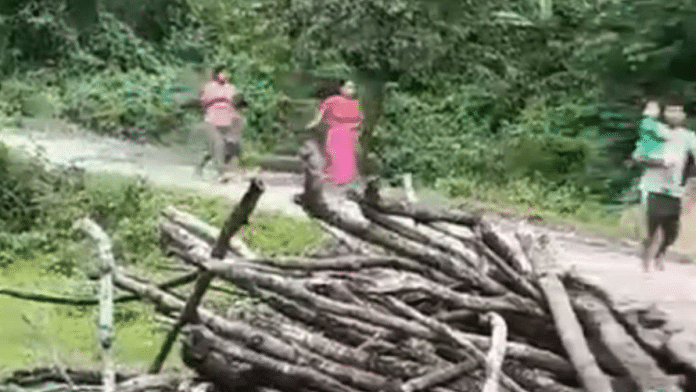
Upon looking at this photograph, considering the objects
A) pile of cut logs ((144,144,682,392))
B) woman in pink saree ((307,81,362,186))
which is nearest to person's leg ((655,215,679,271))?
woman in pink saree ((307,81,362,186))

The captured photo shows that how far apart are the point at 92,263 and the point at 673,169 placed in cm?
115

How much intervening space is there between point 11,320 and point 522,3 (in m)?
1.87

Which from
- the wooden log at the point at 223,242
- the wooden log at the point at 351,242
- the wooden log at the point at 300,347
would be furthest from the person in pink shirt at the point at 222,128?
the wooden log at the point at 300,347

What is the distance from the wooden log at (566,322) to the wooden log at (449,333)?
0.23ft

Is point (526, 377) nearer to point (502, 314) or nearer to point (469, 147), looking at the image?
point (502, 314)

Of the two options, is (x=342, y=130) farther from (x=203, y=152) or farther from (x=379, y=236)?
(x=379, y=236)

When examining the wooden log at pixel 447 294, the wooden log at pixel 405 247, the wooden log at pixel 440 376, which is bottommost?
the wooden log at pixel 440 376

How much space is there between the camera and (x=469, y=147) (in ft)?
15.1

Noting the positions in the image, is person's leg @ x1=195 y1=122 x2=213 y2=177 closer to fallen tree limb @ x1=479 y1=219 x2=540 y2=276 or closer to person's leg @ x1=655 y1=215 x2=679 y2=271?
person's leg @ x1=655 y1=215 x2=679 y2=271

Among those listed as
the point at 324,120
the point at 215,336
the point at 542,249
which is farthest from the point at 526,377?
the point at 324,120

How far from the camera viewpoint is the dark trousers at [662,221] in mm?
3123

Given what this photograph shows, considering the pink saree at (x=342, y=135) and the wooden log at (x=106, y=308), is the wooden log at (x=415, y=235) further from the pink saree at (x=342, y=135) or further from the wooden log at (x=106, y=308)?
the pink saree at (x=342, y=135)

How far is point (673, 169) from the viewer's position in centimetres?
300

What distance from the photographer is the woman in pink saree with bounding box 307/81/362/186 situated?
136 inches
